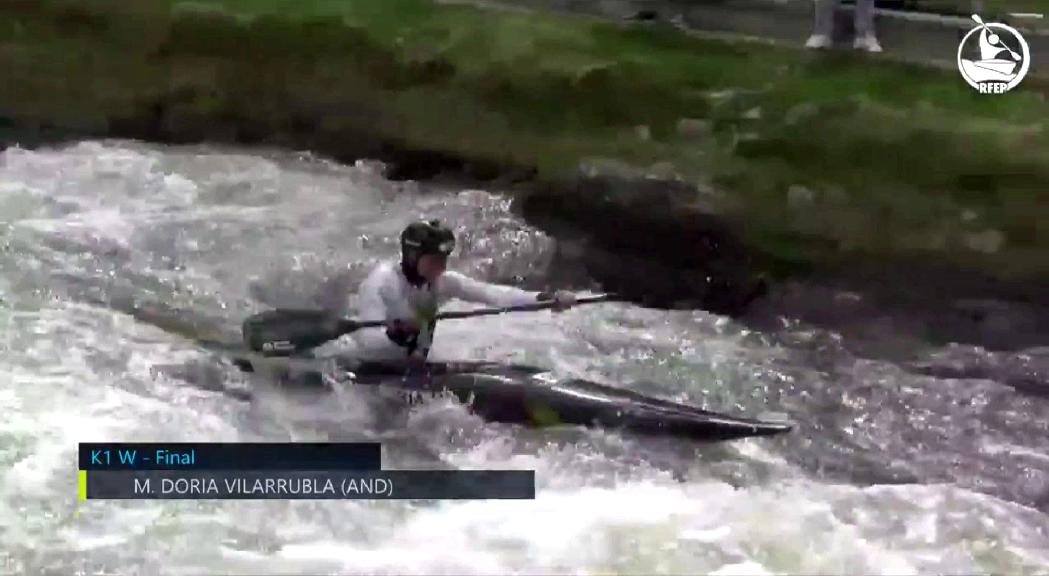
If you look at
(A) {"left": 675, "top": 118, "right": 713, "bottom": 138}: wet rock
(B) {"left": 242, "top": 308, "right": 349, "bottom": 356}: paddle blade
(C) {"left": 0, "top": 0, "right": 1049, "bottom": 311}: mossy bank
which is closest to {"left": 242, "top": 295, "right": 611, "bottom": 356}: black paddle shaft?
(B) {"left": 242, "top": 308, "right": 349, "bottom": 356}: paddle blade

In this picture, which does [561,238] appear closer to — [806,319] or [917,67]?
[806,319]

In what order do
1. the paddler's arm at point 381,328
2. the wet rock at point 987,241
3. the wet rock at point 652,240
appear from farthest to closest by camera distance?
the paddler's arm at point 381,328 → the wet rock at point 652,240 → the wet rock at point 987,241

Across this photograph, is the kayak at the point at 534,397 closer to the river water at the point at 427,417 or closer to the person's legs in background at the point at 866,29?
the river water at the point at 427,417

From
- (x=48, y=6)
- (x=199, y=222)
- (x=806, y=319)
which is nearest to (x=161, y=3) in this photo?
(x=48, y=6)

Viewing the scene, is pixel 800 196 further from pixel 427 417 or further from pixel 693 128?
pixel 427 417

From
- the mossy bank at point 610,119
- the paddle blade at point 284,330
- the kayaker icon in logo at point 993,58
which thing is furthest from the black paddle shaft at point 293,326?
the kayaker icon in logo at point 993,58

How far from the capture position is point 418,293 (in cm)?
156

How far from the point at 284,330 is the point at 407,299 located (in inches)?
7.1

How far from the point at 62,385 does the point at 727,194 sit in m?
0.98

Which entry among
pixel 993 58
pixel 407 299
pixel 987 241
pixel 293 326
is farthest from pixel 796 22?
pixel 293 326

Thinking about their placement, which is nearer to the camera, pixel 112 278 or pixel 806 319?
pixel 806 319

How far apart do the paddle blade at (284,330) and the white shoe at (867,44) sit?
819 mm

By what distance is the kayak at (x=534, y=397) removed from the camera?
1405 mm

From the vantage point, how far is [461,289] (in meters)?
1.54
